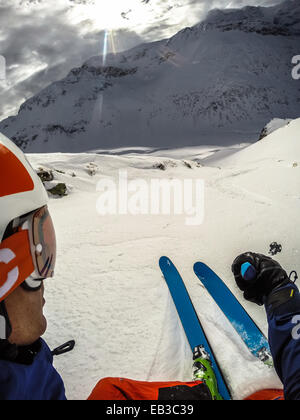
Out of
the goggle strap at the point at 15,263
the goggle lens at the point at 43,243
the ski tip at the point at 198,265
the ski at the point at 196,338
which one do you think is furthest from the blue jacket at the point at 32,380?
the ski tip at the point at 198,265

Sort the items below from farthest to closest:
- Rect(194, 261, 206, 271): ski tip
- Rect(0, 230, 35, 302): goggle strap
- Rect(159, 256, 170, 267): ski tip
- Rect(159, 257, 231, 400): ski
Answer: Rect(159, 256, 170, 267): ski tip < Rect(194, 261, 206, 271): ski tip < Rect(159, 257, 231, 400): ski < Rect(0, 230, 35, 302): goggle strap

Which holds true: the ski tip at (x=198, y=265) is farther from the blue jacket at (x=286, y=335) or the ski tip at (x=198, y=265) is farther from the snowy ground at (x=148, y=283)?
the blue jacket at (x=286, y=335)

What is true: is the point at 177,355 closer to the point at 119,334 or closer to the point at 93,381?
the point at 119,334

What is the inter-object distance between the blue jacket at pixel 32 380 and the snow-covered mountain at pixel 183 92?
9132 cm

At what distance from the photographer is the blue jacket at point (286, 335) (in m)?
1.50

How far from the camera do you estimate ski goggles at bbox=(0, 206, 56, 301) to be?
4.20ft

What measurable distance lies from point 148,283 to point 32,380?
2.29 meters

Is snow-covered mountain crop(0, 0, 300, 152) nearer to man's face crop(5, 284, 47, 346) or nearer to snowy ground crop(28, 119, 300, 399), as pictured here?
snowy ground crop(28, 119, 300, 399)

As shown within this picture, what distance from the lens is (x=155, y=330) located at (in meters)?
2.72

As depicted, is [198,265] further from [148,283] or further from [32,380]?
[32,380]

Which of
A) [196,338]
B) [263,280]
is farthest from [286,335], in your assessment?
[196,338]

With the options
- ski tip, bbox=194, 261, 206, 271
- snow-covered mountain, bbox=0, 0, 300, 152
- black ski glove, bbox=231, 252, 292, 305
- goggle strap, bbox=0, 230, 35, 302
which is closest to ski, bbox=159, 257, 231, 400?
ski tip, bbox=194, 261, 206, 271

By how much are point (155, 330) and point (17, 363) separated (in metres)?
1.76

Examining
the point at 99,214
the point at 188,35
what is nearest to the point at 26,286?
the point at 99,214
